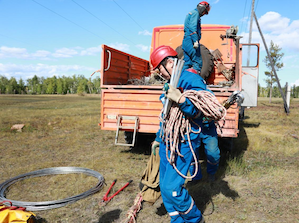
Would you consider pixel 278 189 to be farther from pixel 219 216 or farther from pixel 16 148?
pixel 16 148

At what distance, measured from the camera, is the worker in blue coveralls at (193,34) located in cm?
437

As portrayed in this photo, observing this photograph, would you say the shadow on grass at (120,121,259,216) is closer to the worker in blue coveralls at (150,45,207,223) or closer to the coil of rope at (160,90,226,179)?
the worker in blue coveralls at (150,45,207,223)

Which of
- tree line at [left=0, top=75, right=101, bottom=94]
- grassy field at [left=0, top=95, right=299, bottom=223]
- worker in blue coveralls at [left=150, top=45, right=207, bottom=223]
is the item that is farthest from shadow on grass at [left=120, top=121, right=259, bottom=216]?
tree line at [left=0, top=75, right=101, bottom=94]

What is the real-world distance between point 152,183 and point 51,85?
98.4 metres

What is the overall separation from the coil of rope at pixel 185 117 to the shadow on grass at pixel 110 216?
1246 millimetres

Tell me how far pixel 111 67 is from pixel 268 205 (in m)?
3.76

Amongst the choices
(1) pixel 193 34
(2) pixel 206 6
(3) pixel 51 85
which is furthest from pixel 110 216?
(3) pixel 51 85

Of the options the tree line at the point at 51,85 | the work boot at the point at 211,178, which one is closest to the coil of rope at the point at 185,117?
the work boot at the point at 211,178

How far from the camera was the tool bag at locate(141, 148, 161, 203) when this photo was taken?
3388 millimetres

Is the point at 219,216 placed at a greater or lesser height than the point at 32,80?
lesser

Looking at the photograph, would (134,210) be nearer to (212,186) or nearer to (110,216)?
(110,216)

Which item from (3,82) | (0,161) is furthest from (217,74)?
(3,82)

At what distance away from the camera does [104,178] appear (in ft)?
Answer: 14.3

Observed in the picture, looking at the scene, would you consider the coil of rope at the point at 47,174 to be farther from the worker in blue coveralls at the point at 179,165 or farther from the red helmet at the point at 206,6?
the red helmet at the point at 206,6
